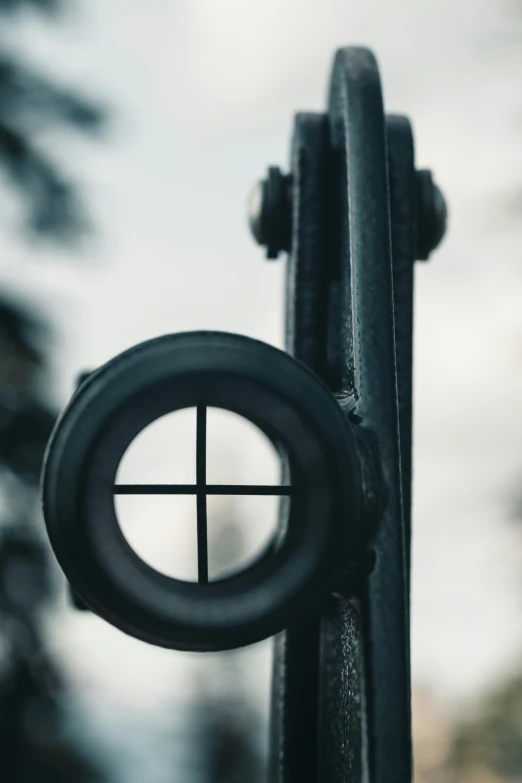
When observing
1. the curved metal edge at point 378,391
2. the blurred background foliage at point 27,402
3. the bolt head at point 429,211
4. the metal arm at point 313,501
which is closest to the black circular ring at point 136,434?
the metal arm at point 313,501

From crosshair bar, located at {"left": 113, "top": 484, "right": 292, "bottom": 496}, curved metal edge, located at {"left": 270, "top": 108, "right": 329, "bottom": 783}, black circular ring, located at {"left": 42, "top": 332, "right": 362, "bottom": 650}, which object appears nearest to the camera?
black circular ring, located at {"left": 42, "top": 332, "right": 362, "bottom": 650}

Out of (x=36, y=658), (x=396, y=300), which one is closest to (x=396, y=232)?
(x=396, y=300)

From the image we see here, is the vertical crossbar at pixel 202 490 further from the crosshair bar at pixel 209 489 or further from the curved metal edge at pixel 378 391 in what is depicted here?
the curved metal edge at pixel 378 391

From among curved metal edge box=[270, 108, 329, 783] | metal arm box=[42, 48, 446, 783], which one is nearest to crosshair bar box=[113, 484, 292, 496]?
metal arm box=[42, 48, 446, 783]

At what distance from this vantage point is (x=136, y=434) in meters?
1.01

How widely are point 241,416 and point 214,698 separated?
3399 centimetres

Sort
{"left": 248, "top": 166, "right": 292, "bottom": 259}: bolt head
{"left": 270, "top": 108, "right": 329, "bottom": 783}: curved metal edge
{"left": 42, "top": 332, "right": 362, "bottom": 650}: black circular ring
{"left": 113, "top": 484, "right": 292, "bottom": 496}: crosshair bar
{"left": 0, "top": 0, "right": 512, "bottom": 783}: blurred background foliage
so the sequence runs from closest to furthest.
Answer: {"left": 42, "top": 332, "right": 362, "bottom": 650}: black circular ring, {"left": 113, "top": 484, "right": 292, "bottom": 496}: crosshair bar, {"left": 270, "top": 108, "right": 329, "bottom": 783}: curved metal edge, {"left": 248, "top": 166, "right": 292, "bottom": 259}: bolt head, {"left": 0, "top": 0, "right": 512, "bottom": 783}: blurred background foliage

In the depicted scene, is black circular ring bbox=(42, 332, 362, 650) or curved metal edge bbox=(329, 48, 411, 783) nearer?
black circular ring bbox=(42, 332, 362, 650)

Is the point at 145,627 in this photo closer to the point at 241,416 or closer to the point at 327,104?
the point at 241,416

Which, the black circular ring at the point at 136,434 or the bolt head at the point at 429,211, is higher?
the bolt head at the point at 429,211

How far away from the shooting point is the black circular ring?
3.25 feet

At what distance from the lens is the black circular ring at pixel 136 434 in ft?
3.25

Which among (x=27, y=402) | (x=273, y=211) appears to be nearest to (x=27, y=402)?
(x=27, y=402)

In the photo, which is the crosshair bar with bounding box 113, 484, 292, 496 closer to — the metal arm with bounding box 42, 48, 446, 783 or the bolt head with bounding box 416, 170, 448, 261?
the metal arm with bounding box 42, 48, 446, 783
